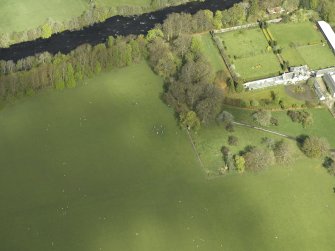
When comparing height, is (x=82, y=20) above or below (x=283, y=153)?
above

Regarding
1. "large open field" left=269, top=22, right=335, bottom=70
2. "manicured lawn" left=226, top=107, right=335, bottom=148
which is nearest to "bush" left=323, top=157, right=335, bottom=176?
"manicured lawn" left=226, top=107, right=335, bottom=148

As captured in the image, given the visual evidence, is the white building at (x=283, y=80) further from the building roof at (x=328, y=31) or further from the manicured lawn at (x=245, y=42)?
the building roof at (x=328, y=31)

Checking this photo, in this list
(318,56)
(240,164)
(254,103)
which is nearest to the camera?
(240,164)

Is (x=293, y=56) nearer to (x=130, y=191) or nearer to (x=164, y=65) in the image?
(x=164, y=65)

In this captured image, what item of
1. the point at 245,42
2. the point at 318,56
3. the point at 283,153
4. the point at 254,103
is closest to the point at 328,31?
the point at 318,56

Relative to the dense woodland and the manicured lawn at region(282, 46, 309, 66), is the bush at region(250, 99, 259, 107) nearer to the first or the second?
the dense woodland

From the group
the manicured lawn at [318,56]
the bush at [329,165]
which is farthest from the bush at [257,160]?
the manicured lawn at [318,56]
